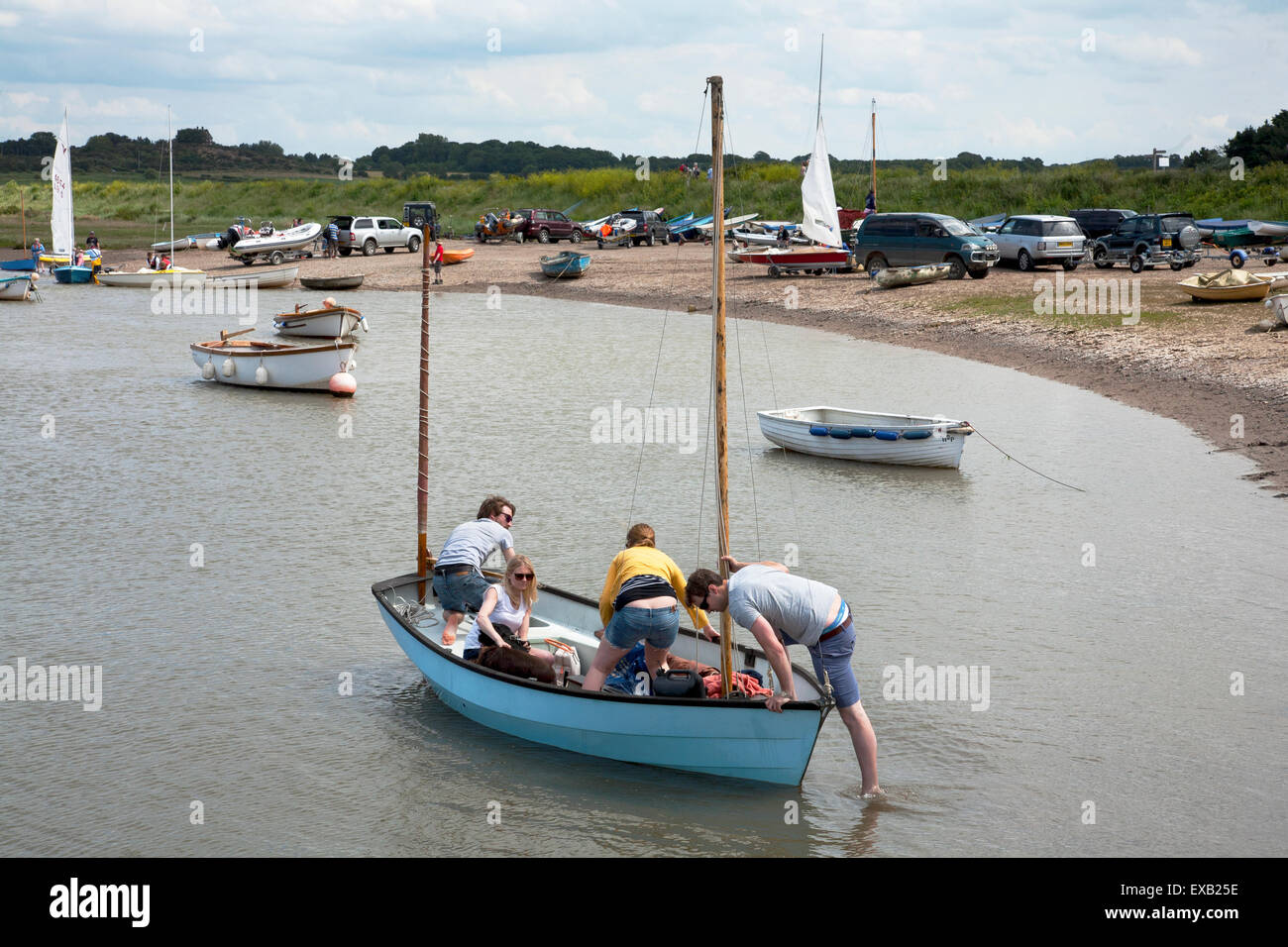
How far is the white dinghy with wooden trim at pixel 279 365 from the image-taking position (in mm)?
29562

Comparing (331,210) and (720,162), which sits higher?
(331,210)

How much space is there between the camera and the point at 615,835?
947cm

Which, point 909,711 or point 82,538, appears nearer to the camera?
point 909,711

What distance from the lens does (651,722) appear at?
32.8 ft

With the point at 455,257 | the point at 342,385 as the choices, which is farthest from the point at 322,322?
the point at 455,257

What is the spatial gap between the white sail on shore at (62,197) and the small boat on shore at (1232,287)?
4216cm

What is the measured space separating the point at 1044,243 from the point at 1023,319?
673 cm

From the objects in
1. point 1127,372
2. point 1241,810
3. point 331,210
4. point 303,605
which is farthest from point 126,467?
point 331,210

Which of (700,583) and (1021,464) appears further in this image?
(1021,464)

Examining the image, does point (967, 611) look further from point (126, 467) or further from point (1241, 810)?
point (126, 467)

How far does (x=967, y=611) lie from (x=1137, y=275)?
27.5 metres

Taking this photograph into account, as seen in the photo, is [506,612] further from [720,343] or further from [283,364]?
[283,364]

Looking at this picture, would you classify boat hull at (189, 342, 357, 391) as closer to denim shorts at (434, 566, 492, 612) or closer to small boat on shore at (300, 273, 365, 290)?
small boat on shore at (300, 273, 365, 290)
